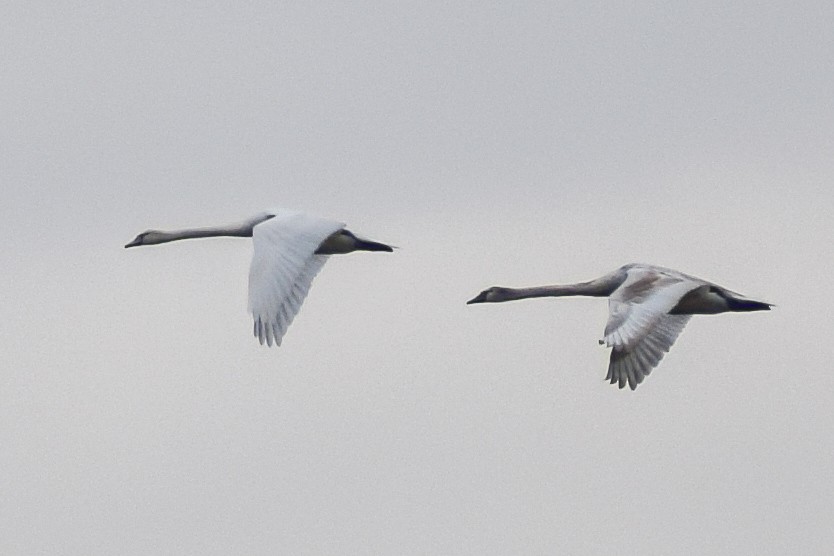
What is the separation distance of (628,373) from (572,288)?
3.14m

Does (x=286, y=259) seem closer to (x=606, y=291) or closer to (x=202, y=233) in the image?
(x=202, y=233)

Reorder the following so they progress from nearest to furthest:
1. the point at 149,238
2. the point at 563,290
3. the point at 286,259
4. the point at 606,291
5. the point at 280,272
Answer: the point at 280,272 → the point at 286,259 → the point at 606,291 → the point at 563,290 → the point at 149,238

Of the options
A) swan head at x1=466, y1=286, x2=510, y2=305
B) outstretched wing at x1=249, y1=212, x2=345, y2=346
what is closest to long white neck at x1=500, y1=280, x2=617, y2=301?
swan head at x1=466, y1=286, x2=510, y2=305

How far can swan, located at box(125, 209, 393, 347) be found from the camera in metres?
48.3

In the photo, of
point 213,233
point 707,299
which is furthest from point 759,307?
point 213,233

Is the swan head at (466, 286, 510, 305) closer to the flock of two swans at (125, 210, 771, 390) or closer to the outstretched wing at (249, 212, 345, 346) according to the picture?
the flock of two swans at (125, 210, 771, 390)

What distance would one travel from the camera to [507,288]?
5375cm

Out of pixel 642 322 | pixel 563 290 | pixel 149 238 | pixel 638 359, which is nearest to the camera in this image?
pixel 642 322

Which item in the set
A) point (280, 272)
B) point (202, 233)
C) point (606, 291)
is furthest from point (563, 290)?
point (280, 272)

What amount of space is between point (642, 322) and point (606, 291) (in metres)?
3.32

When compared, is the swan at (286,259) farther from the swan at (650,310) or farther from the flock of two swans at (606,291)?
the swan at (650,310)

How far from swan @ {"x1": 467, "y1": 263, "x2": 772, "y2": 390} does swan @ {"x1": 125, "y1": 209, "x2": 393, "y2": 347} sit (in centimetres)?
394

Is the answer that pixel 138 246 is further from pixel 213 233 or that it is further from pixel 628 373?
pixel 628 373

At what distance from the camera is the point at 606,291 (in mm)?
52156
